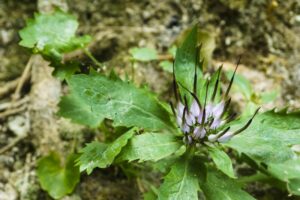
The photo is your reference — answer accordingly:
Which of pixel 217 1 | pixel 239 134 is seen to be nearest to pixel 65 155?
pixel 239 134

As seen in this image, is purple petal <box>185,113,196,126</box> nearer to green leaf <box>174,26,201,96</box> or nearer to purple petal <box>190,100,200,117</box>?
purple petal <box>190,100,200,117</box>

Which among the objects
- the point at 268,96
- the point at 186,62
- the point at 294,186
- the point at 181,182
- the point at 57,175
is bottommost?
the point at 57,175

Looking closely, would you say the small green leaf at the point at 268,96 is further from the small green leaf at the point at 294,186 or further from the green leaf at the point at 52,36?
the green leaf at the point at 52,36

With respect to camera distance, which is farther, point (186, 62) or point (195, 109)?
point (186, 62)

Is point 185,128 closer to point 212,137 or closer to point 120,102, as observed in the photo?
point 212,137

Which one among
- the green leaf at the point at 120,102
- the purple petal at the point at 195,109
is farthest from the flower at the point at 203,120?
the green leaf at the point at 120,102

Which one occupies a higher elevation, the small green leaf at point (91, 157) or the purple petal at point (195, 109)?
the purple petal at point (195, 109)

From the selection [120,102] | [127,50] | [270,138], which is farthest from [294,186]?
[127,50]

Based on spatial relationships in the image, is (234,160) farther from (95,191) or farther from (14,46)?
(14,46)
